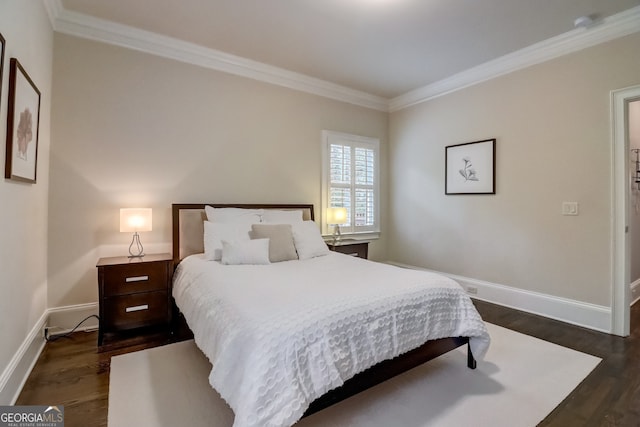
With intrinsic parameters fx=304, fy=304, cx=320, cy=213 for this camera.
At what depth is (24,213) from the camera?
6.85 ft

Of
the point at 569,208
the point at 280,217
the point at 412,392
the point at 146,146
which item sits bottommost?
the point at 412,392

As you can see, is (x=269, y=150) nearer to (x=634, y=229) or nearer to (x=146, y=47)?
(x=146, y=47)

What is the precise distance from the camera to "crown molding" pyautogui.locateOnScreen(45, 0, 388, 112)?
2.76 meters

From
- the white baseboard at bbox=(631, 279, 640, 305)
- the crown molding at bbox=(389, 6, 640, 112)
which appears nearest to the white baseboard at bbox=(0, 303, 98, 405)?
the crown molding at bbox=(389, 6, 640, 112)

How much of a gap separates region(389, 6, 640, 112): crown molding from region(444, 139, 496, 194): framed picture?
31.5 inches

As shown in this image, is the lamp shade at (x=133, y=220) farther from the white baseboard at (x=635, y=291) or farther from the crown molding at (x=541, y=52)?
the white baseboard at (x=635, y=291)

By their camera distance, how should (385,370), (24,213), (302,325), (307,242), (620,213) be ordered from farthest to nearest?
1. (307,242)
2. (620,213)
3. (24,213)
4. (385,370)
5. (302,325)

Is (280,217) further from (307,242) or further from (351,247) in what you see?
(351,247)

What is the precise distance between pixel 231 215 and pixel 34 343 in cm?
182

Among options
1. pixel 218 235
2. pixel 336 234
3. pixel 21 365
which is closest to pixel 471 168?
pixel 336 234

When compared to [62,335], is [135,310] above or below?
above

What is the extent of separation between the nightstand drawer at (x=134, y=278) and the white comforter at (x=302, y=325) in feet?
1.46

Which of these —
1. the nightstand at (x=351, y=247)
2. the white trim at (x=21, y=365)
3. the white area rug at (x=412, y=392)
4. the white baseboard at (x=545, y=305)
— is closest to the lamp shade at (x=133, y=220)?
the white trim at (x=21, y=365)

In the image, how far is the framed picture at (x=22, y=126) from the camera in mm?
1768
